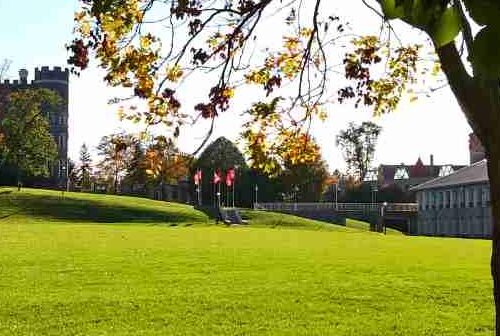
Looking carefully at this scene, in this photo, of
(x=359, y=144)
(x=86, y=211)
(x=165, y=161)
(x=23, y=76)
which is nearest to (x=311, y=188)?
(x=359, y=144)

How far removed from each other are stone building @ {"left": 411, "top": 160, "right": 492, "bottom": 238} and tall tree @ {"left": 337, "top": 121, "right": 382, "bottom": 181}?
1137 centimetres

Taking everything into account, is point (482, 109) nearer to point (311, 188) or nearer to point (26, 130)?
point (26, 130)

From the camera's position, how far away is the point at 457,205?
92.4 meters

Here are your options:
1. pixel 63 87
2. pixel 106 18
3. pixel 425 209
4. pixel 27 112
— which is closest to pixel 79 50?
pixel 106 18

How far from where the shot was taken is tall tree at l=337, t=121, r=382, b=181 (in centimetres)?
10906

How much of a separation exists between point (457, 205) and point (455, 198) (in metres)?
1.48

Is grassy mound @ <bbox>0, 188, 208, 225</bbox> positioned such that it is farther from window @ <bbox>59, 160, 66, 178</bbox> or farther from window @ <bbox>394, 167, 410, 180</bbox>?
window @ <bbox>394, 167, 410, 180</bbox>

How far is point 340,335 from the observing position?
962 cm

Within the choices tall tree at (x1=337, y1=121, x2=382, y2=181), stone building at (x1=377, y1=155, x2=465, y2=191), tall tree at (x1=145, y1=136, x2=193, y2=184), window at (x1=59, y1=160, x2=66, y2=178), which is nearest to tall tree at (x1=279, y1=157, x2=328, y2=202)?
tall tree at (x1=337, y1=121, x2=382, y2=181)

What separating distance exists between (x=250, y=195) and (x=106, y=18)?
340 feet

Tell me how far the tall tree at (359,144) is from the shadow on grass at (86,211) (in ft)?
124

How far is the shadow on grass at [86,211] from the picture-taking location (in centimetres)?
7162

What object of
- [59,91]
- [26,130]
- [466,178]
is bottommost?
[466,178]

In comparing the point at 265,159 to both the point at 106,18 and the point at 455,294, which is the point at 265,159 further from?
the point at 455,294
